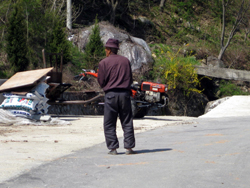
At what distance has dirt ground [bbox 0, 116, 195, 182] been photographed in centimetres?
499

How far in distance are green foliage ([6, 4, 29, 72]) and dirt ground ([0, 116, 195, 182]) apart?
731 centimetres

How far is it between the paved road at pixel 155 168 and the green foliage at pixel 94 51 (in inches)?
487

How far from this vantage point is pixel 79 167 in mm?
4855

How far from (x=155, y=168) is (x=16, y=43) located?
13156 mm

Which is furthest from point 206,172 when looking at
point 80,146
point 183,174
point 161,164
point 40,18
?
point 40,18

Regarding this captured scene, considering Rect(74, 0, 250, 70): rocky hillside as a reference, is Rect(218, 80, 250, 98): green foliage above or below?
below

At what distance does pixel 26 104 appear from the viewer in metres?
10.1

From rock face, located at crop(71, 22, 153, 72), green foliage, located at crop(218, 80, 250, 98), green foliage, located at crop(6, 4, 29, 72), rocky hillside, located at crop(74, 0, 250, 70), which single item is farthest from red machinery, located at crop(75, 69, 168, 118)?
rocky hillside, located at crop(74, 0, 250, 70)

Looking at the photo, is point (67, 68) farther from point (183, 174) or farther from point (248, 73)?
point (183, 174)

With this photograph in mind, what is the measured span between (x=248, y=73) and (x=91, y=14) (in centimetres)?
1408

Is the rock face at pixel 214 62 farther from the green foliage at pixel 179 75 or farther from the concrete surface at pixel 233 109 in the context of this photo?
the concrete surface at pixel 233 109

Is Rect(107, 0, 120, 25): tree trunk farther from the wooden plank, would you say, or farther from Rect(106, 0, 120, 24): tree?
the wooden plank

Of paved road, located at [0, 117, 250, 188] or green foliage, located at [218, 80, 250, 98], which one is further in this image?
green foliage, located at [218, 80, 250, 98]

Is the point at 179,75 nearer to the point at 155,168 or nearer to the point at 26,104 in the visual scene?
the point at 26,104
